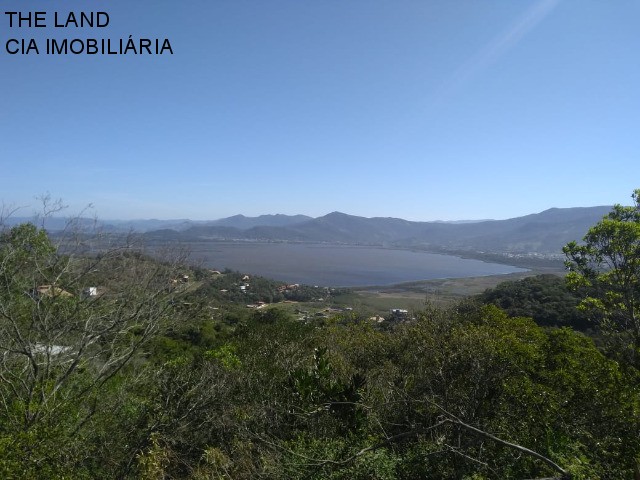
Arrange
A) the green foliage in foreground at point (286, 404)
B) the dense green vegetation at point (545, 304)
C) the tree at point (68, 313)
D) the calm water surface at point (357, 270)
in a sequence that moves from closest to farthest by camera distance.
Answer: the green foliage in foreground at point (286, 404)
the tree at point (68, 313)
the dense green vegetation at point (545, 304)
the calm water surface at point (357, 270)

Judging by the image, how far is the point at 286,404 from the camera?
855 cm

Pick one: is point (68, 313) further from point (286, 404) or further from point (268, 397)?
point (286, 404)

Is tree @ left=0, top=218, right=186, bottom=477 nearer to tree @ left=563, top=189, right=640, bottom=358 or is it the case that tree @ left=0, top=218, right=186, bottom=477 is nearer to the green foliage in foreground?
the green foliage in foreground

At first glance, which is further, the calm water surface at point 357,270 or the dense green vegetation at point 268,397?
the calm water surface at point 357,270

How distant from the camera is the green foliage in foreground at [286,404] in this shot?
19.7 ft

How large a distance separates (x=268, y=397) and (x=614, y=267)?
29.2ft

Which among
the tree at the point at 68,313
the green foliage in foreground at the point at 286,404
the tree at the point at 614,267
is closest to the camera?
the green foliage in foreground at the point at 286,404

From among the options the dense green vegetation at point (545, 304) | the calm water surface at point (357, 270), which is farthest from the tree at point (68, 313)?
the calm water surface at point (357, 270)

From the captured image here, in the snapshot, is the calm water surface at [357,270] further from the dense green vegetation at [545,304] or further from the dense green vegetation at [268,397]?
the dense green vegetation at [268,397]

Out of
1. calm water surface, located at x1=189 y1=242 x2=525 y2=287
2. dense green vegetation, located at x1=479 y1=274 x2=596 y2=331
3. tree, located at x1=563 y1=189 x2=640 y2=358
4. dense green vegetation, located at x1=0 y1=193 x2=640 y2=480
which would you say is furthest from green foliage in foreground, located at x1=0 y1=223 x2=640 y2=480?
calm water surface, located at x1=189 y1=242 x2=525 y2=287

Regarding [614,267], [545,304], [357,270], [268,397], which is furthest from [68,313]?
[357,270]

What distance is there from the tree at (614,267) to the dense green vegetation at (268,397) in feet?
1.71

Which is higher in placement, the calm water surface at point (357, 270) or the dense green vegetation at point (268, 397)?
the dense green vegetation at point (268, 397)

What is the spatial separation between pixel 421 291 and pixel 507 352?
69.1 m
